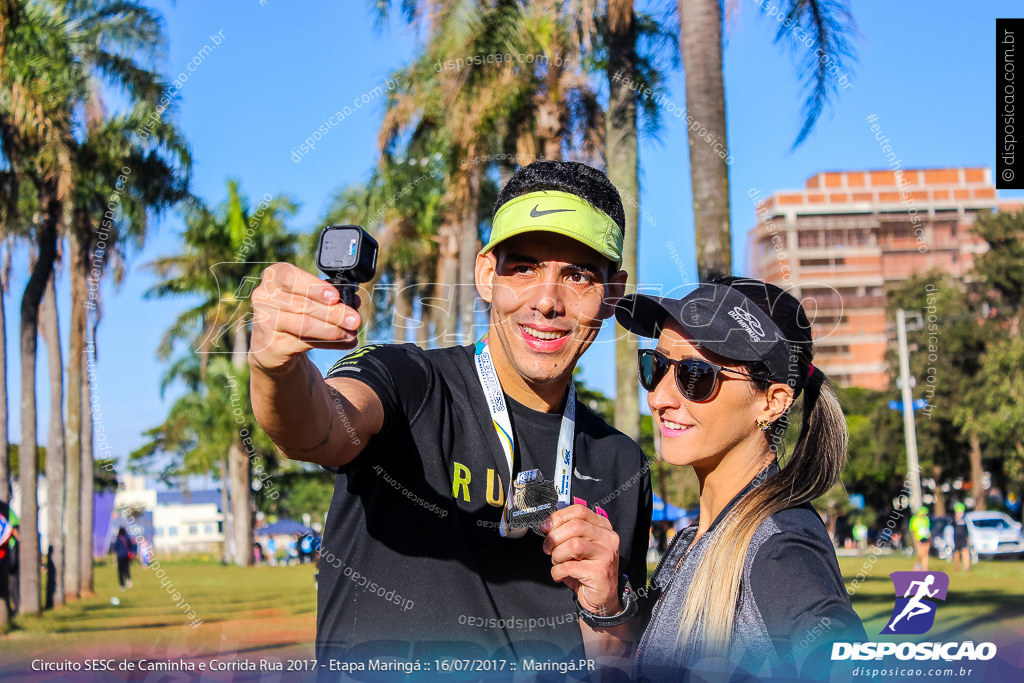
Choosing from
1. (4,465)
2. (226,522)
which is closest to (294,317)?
(4,465)

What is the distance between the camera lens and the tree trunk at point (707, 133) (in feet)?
23.9

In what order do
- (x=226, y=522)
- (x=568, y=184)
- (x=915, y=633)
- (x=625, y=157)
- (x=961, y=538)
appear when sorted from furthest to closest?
1. (x=226, y=522)
2. (x=961, y=538)
3. (x=625, y=157)
4. (x=915, y=633)
5. (x=568, y=184)

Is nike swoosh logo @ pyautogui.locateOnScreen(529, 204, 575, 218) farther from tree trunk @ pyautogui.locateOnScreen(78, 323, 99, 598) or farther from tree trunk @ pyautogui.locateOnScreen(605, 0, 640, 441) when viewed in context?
tree trunk @ pyautogui.locateOnScreen(78, 323, 99, 598)

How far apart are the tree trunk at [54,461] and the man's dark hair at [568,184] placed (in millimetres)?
17233

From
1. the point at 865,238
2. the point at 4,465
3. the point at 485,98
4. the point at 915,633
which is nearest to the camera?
the point at 915,633

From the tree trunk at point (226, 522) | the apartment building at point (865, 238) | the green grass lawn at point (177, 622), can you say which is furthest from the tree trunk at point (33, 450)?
the apartment building at point (865, 238)

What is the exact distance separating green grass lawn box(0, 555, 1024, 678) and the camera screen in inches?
140

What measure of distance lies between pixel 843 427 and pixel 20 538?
15763 mm

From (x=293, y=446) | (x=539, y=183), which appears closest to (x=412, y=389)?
(x=293, y=446)

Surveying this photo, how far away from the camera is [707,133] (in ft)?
24.3

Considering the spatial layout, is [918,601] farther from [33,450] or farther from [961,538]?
[961,538]

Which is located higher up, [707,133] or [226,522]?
[707,133]

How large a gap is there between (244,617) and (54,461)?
16.6 feet

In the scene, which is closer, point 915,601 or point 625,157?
point 915,601
